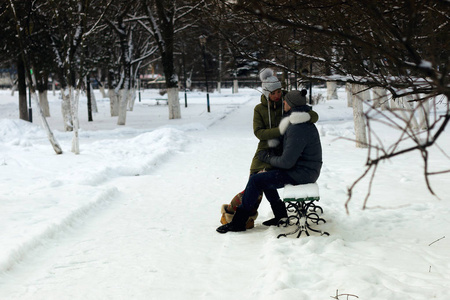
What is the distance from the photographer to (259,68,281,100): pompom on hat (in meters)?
6.15

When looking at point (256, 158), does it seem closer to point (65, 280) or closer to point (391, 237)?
point (391, 237)

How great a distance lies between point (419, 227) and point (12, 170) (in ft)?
26.1

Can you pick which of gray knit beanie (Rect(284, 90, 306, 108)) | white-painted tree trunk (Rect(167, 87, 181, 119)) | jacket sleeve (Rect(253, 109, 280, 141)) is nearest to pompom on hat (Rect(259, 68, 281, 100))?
jacket sleeve (Rect(253, 109, 280, 141))

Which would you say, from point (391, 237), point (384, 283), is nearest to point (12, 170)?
point (391, 237)

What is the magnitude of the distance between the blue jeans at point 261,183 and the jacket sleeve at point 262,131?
0.43m

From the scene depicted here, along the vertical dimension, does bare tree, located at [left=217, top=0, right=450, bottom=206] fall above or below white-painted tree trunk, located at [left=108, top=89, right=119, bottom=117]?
above

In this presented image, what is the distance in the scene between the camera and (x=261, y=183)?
5918mm

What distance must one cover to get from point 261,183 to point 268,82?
1.21 meters

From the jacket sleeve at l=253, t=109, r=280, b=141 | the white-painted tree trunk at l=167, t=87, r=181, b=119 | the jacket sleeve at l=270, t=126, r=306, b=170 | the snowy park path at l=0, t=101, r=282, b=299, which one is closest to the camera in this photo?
the snowy park path at l=0, t=101, r=282, b=299

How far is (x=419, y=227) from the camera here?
20.4 feet

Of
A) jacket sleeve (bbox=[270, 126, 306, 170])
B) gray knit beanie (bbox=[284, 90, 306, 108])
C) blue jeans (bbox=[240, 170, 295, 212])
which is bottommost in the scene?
blue jeans (bbox=[240, 170, 295, 212])

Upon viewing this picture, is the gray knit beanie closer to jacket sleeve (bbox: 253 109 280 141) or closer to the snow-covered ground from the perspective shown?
jacket sleeve (bbox: 253 109 280 141)

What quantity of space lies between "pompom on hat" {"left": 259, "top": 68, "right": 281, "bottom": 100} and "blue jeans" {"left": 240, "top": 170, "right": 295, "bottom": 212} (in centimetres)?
97

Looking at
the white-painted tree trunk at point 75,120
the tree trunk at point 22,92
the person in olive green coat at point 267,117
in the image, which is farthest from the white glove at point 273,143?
the tree trunk at point 22,92
